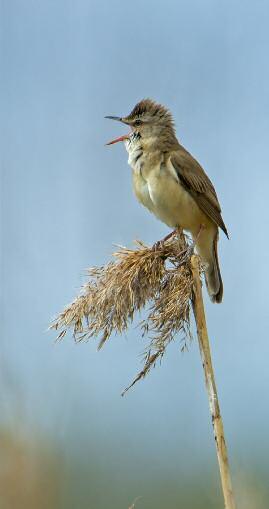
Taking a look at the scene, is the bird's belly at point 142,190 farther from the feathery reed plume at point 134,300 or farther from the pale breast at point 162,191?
the feathery reed plume at point 134,300

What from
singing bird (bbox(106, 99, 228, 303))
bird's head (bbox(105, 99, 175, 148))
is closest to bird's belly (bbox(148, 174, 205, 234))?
singing bird (bbox(106, 99, 228, 303))

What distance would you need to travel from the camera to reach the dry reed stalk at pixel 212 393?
1.95 m

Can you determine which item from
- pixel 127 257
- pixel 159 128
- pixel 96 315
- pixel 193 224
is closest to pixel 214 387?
pixel 96 315

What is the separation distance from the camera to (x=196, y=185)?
417 cm

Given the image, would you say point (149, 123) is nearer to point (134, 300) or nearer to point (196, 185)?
point (196, 185)

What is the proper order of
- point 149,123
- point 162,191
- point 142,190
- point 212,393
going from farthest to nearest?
1. point 149,123
2. point 142,190
3. point 162,191
4. point 212,393

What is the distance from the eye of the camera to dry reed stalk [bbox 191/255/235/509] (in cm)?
195

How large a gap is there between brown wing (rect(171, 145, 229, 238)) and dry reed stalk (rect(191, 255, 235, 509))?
1.78 metres

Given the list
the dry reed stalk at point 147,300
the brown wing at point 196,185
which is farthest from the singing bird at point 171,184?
the dry reed stalk at point 147,300

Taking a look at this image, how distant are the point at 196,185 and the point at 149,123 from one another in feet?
1.58

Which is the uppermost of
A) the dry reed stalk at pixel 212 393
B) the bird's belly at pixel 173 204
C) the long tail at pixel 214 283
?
the bird's belly at pixel 173 204

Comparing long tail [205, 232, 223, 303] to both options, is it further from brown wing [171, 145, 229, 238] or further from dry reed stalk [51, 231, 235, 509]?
dry reed stalk [51, 231, 235, 509]

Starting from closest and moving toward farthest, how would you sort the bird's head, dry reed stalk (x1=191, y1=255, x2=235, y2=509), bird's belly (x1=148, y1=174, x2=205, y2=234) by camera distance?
dry reed stalk (x1=191, y1=255, x2=235, y2=509), bird's belly (x1=148, y1=174, x2=205, y2=234), the bird's head

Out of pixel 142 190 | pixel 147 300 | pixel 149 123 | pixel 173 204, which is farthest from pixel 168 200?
pixel 147 300
